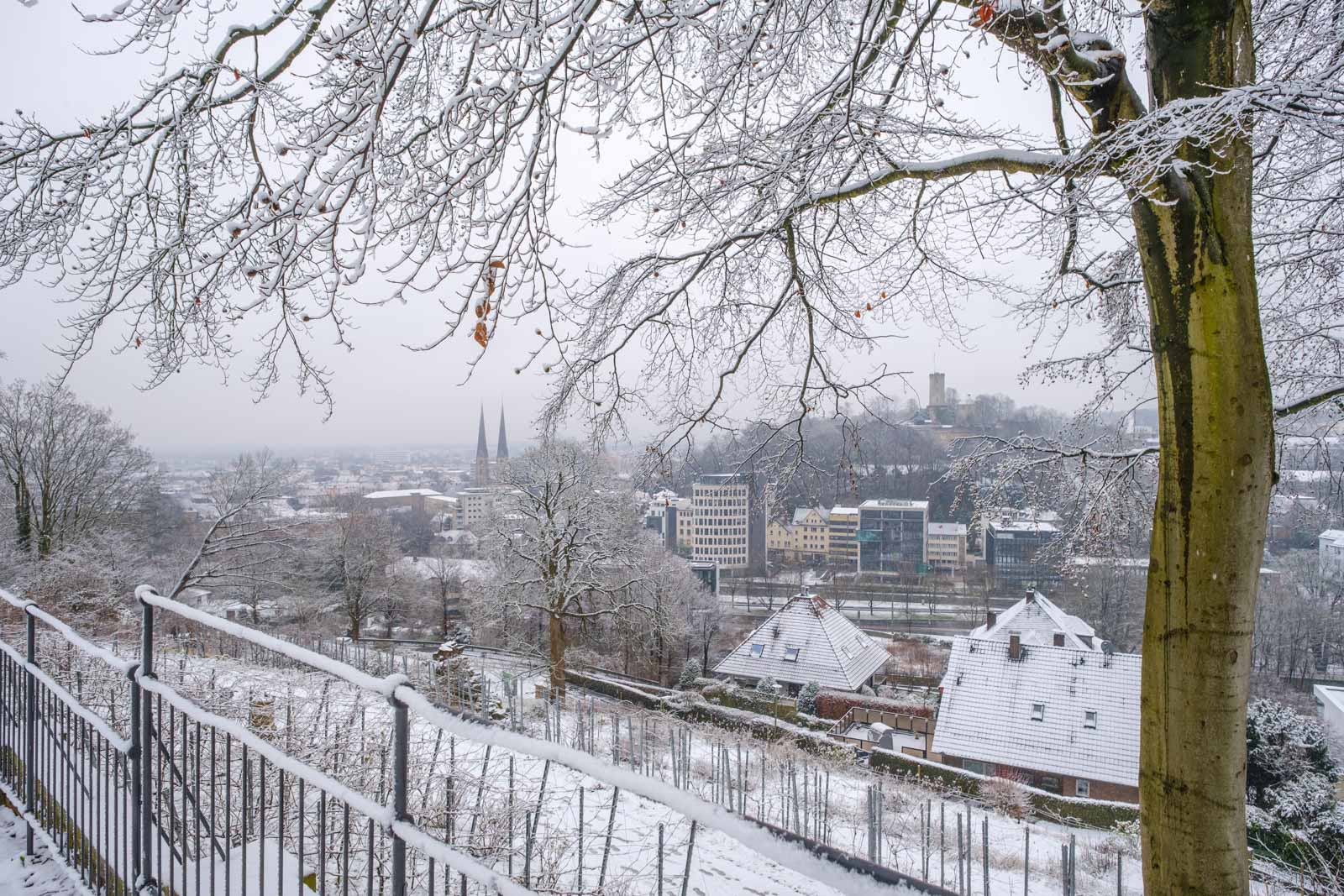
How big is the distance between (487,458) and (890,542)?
35.9 metres

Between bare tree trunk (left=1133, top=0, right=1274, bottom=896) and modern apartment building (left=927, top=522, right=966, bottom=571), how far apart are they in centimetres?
5140

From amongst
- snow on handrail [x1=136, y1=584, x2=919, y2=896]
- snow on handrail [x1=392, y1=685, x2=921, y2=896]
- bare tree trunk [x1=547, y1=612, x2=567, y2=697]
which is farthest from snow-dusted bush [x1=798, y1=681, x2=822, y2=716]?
snow on handrail [x1=392, y1=685, x2=921, y2=896]

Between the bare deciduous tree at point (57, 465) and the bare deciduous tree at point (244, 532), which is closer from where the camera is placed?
the bare deciduous tree at point (244, 532)

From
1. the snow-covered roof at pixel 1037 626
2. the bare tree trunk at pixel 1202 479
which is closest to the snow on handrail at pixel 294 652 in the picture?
the bare tree trunk at pixel 1202 479

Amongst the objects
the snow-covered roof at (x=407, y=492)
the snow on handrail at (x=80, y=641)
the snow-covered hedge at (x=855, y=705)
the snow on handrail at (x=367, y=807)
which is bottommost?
the snow-covered hedge at (x=855, y=705)

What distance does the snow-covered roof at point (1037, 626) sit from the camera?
2425cm

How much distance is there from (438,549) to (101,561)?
19.5 meters

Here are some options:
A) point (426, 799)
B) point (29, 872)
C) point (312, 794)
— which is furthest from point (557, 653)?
point (29, 872)

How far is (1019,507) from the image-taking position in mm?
6281

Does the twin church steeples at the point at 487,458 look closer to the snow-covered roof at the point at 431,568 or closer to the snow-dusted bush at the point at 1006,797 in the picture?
the snow-covered roof at the point at 431,568

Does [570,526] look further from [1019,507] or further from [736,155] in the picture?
[736,155]

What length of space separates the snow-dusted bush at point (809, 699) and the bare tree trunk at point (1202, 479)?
63.1 feet

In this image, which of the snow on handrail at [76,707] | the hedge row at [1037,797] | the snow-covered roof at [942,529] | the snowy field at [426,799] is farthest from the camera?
the snow-covered roof at [942,529]

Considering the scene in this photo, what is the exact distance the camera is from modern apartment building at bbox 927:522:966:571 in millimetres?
51156
